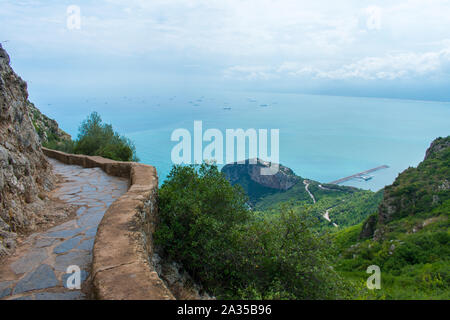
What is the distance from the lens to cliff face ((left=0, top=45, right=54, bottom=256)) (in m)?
4.36

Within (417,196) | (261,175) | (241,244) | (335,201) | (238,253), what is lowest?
(335,201)

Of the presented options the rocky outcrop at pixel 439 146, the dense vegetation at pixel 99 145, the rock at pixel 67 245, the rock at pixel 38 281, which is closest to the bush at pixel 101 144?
the dense vegetation at pixel 99 145

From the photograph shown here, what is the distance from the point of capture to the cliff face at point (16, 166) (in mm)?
4359

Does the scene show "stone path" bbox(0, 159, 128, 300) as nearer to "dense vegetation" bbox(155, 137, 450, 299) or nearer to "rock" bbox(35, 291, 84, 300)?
"rock" bbox(35, 291, 84, 300)

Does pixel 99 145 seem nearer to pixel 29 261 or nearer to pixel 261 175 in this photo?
pixel 29 261

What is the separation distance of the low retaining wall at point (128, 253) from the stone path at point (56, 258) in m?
0.47

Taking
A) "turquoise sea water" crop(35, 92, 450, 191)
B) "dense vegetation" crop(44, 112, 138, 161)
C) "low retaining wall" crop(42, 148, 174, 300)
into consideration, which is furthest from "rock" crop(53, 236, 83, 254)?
"turquoise sea water" crop(35, 92, 450, 191)

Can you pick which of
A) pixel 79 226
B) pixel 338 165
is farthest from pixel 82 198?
pixel 338 165

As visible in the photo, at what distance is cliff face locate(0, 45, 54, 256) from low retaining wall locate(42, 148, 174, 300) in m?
1.54

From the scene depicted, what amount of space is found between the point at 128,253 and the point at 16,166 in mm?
3751

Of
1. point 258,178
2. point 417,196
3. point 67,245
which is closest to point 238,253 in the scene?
point 67,245

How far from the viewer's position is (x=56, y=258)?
3.85 metres

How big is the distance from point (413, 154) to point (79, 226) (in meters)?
142

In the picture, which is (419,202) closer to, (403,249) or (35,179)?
(403,249)
